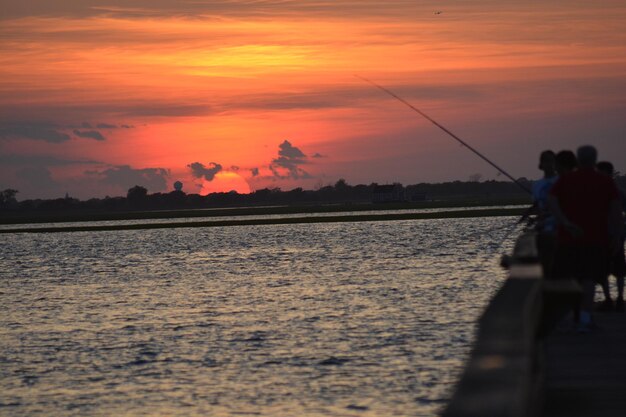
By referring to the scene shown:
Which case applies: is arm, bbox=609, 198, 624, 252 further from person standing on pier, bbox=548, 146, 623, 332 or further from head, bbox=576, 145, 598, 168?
head, bbox=576, 145, 598, 168

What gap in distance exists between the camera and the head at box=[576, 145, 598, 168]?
11.5m

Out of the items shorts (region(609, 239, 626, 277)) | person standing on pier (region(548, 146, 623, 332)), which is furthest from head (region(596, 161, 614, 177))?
person standing on pier (region(548, 146, 623, 332))

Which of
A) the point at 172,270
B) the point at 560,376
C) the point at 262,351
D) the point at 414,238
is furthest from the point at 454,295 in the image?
the point at 414,238

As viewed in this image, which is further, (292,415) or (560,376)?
(292,415)

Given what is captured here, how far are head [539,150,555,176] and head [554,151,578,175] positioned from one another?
68 centimetres

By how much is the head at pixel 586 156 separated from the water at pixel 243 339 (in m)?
3.32

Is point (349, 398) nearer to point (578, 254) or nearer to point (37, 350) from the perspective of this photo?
point (578, 254)

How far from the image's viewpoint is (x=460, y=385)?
11.8ft

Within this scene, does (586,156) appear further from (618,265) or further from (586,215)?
(618,265)

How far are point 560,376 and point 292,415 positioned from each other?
12.9ft

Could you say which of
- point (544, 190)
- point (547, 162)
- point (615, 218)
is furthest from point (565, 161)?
point (615, 218)

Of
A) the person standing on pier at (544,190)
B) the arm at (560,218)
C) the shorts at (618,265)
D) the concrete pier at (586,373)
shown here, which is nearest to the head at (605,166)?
the shorts at (618,265)

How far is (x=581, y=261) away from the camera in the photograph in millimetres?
11719

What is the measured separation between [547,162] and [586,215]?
1.61 metres
